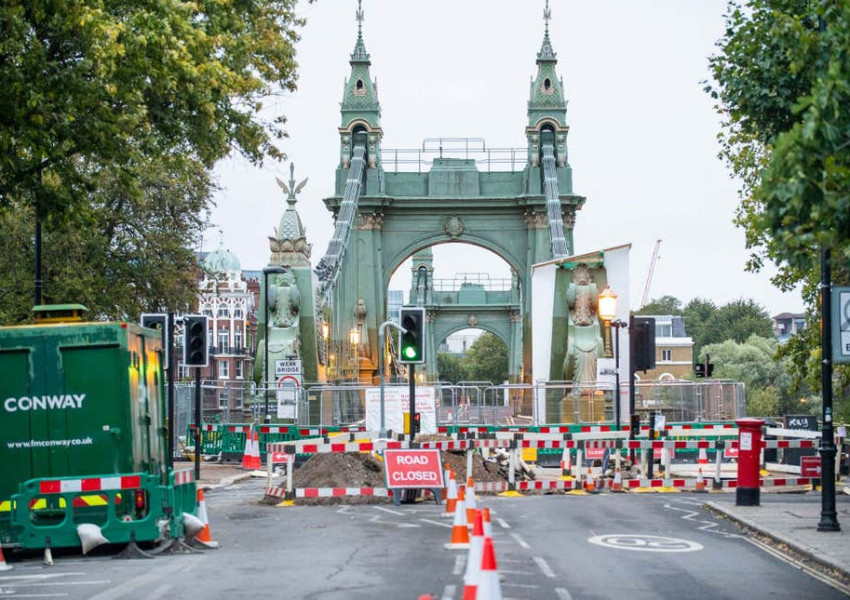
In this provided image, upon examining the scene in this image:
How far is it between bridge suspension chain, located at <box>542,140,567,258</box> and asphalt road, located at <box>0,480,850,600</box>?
41.9m

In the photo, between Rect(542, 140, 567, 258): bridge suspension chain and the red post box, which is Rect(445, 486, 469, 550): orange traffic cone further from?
Rect(542, 140, 567, 258): bridge suspension chain

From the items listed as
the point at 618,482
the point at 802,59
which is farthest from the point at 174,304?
the point at 802,59

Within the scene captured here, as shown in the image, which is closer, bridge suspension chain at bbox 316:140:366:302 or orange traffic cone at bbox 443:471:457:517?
orange traffic cone at bbox 443:471:457:517

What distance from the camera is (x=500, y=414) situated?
44.4 metres

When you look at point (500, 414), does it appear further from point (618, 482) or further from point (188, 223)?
point (618, 482)

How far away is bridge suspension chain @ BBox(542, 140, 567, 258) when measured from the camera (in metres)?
62.8

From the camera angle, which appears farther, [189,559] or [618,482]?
[618,482]

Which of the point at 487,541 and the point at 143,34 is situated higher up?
the point at 143,34

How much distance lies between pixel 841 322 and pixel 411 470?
8.21 m

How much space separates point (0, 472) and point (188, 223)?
31.1 metres

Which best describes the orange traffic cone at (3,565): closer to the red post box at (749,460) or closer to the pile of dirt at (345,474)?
the pile of dirt at (345,474)

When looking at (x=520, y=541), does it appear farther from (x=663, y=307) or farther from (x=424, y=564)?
(x=663, y=307)

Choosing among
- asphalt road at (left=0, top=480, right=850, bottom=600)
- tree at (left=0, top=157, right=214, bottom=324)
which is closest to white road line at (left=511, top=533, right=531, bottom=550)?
asphalt road at (left=0, top=480, right=850, bottom=600)

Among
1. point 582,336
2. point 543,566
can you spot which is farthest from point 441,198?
point 543,566
